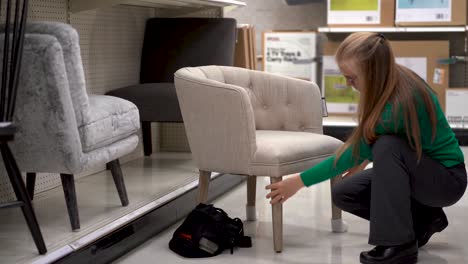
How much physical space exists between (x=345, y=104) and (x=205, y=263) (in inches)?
133

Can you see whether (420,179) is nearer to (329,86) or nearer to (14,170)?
(14,170)

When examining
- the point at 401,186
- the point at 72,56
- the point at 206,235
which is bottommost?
the point at 206,235

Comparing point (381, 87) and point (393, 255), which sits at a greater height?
point (381, 87)

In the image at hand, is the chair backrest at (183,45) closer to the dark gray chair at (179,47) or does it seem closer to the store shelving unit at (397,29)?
the dark gray chair at (179,47)

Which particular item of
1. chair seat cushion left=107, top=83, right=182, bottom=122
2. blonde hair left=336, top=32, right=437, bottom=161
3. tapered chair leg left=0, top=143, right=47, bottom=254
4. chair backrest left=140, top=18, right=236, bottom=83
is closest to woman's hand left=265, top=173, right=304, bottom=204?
blonde hair left=336, top=32, right=437, bottom=161

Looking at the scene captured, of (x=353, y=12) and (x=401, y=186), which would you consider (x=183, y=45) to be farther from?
(x=401, y=186)

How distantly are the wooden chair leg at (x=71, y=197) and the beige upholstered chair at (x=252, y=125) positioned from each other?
56 cm

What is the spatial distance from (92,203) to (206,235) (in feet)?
2.21

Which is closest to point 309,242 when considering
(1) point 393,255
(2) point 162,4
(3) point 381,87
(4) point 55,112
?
(1) point 393,255

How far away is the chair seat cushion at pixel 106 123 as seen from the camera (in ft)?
8.54

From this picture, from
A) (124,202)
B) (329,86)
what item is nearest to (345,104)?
(329,86)

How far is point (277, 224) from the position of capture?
9.05 feet

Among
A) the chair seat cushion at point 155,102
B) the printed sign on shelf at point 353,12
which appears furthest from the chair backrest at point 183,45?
the printed sign on shelf at point 353,12

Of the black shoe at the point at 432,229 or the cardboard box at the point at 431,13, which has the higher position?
the cardboard box at the point at 431,13
